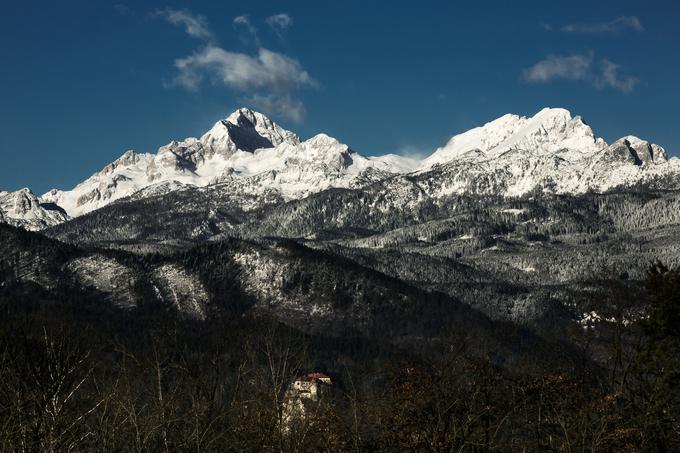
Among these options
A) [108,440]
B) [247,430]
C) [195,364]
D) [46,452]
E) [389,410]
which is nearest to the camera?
[46,452]

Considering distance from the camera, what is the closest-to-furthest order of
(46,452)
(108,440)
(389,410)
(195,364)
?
(46,452)
(108,440)
(389,410)
(195,364)

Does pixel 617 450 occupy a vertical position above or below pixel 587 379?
below

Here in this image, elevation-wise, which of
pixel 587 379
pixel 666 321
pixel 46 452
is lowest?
pixel 46 452

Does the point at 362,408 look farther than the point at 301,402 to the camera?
No

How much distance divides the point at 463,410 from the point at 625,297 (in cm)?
1764

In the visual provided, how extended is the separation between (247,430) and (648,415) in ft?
76.3

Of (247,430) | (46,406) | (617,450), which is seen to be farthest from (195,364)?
(617,450)

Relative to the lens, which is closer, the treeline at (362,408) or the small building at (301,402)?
the treeline at (362,408)

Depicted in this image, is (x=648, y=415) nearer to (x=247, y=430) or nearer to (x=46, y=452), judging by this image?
(x=247, y=430)

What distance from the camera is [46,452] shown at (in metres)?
34.3

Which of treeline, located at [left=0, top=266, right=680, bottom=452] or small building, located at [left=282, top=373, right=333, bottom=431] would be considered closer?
treeline, located at [left=0, top=266, right=680, bottom=452]

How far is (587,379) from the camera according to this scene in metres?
72.1

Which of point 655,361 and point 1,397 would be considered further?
point 655,361

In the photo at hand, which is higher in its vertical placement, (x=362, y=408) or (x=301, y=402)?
(x=301, y=402)
